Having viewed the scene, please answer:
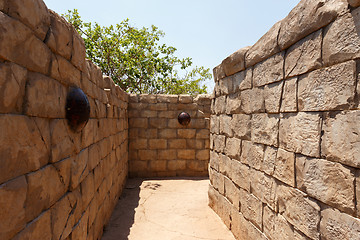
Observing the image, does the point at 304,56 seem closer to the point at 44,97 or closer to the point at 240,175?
the point at 240,175

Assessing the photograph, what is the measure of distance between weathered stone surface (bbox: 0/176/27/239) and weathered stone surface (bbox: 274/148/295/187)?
2.07 m

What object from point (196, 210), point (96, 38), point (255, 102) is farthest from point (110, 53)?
point (255, 102)

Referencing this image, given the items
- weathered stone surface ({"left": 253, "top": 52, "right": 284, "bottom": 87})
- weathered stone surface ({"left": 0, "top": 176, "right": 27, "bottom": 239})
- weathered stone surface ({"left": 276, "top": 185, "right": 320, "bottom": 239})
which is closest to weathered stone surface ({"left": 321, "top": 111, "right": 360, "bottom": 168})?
weathered stone surface ({"left": 276, "top": 185, "right": 320, "bottom": 239})

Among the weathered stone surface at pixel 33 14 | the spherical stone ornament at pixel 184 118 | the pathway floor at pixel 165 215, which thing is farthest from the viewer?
the spherical stone ornament at pixel 184 118

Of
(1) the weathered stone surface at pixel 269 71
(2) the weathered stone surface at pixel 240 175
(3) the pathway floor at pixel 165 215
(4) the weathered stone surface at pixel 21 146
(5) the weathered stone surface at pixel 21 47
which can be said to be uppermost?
(1) the weathered stone surface at pixel 269 71

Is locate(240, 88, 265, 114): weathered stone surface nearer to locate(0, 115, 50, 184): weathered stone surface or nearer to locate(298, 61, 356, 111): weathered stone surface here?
locate(298, 61, 356, 111): weathered stone surface

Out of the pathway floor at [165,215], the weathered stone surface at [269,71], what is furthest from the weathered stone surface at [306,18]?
the pathway floor at [165,215]

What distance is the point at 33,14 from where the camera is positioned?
1467 millimetres

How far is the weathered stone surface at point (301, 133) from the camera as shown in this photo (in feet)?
6.22

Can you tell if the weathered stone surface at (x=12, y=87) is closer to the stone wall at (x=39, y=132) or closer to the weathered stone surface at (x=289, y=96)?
the stone wall at (x=39, y=132)

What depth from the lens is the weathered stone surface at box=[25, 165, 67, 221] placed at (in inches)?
54.9

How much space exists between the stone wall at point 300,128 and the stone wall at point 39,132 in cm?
196

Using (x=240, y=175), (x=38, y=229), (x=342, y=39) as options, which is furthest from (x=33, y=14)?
(x=240, y=175)

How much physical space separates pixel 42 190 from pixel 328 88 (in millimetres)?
2098
